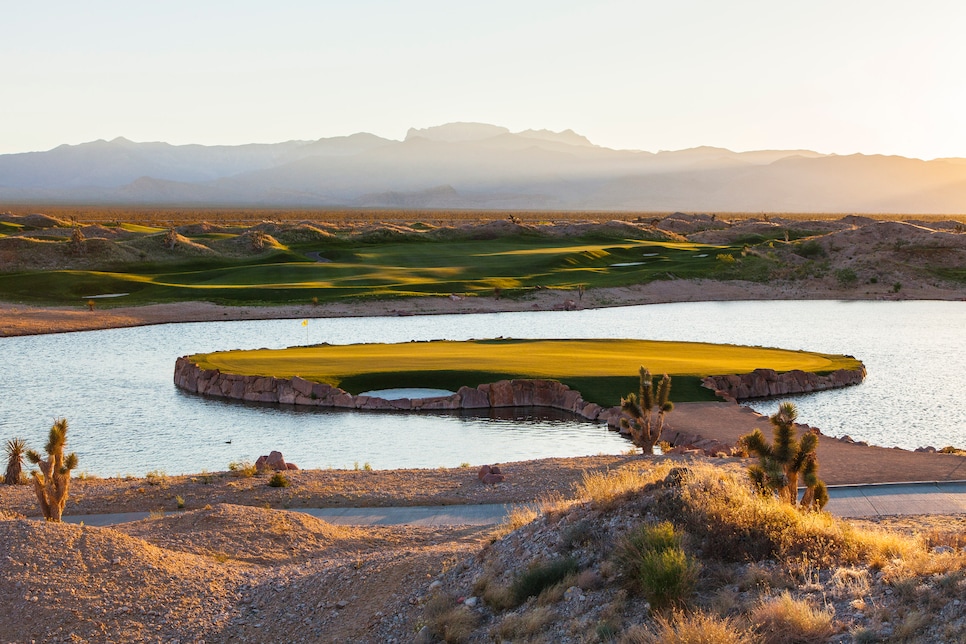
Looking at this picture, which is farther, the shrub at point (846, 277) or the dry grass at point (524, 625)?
the shrub at point (846, 277)

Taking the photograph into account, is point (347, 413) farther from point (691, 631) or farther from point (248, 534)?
point (691, 631)

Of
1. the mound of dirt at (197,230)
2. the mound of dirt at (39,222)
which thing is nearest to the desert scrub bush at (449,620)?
the mound of dirt at (197,230)

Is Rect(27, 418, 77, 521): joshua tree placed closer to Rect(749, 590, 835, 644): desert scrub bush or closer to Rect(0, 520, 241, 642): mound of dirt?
Rect(0, 520, 241, 642): mound of dirt

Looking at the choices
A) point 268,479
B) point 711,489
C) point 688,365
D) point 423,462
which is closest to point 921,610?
point 711,489

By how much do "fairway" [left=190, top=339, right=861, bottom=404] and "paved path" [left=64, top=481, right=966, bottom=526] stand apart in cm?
1215

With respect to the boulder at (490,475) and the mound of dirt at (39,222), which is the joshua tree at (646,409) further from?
the mound of dirt at (39,222)

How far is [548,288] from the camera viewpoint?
69.4 m

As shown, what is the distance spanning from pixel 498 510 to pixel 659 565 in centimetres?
858

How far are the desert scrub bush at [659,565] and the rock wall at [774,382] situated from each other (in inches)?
858

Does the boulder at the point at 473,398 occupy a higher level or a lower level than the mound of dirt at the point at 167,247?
lower

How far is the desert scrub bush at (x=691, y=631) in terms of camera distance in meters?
8.70

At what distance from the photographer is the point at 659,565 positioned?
9773mm

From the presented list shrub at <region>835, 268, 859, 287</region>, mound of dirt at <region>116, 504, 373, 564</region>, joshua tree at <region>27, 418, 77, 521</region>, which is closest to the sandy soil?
shrub at <region>835, 268, 859, 287</region>

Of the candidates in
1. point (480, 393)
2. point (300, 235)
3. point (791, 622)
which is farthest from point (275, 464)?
point (300, 235)
